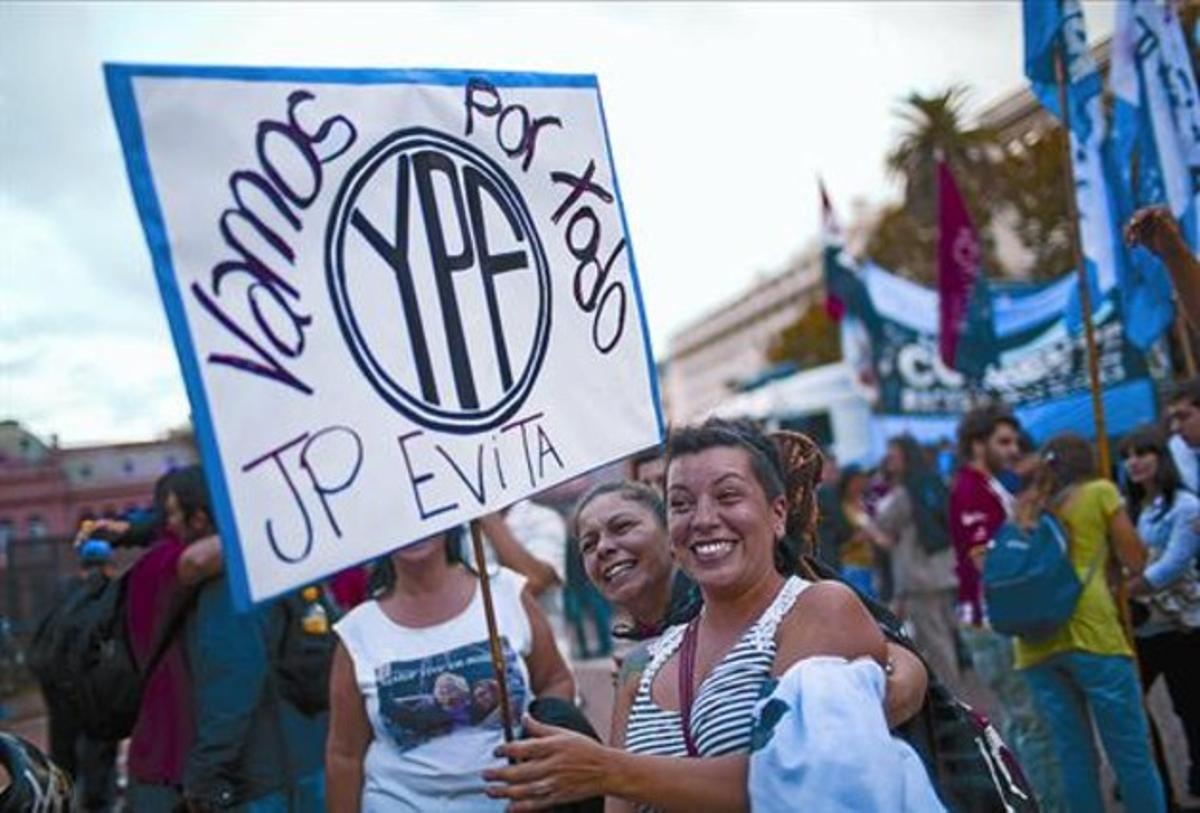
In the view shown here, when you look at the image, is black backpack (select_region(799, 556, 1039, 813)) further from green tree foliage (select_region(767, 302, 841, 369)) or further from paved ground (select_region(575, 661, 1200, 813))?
green tree foliage (select_region(767, 302, 841, 369))

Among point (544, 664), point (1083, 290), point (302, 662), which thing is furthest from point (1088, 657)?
point (302, 662)

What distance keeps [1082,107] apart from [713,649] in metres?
4.48

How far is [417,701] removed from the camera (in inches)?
123

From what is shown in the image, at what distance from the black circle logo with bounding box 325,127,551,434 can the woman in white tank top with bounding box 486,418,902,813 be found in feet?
1.27

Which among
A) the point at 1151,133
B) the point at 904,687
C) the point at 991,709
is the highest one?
the point at 1151,133

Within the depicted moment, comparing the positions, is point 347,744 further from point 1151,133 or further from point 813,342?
point 813,342

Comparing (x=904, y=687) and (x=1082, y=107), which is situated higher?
(x=1082, y=107)

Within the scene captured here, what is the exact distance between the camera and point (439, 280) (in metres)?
2.39

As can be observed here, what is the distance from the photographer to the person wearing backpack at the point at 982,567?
16.9ft

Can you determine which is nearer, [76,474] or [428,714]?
[428,714]

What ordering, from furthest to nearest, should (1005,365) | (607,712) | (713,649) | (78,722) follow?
1. (1005,365)
2. (607,712)
3. (78,722)
4. (713,649)

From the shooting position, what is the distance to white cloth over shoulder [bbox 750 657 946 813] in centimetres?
192

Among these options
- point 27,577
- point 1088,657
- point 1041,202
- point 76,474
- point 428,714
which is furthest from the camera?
point 1041,202

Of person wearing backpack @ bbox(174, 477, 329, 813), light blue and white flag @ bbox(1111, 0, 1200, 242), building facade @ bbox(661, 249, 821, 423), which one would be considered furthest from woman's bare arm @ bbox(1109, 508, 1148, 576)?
building facade @ bbox(661, 249, 821, 423)
